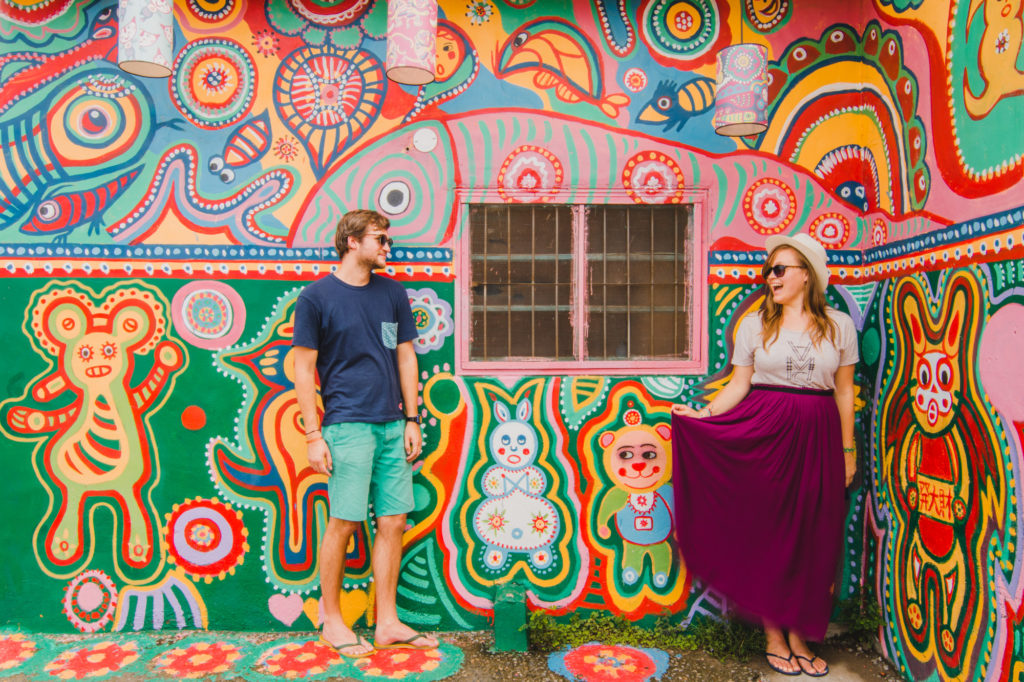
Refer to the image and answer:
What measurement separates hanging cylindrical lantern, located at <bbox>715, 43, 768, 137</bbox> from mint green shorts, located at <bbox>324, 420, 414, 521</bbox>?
256 cm

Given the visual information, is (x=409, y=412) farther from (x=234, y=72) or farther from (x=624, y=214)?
(x=234, y=72)

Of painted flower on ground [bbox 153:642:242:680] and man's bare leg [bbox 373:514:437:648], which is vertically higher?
man's bare leg [bbox 373:514:437:648]

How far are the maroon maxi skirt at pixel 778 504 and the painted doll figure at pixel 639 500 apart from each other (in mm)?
355

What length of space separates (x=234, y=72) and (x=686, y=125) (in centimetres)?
276

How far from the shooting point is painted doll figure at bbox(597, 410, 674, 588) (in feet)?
13.3

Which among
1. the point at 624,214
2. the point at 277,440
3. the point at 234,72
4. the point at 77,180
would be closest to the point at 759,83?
the point at 624,214

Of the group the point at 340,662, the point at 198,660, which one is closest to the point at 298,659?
the point at 340,662

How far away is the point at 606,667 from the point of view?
3.63 meters

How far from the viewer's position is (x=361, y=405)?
3.72 metres

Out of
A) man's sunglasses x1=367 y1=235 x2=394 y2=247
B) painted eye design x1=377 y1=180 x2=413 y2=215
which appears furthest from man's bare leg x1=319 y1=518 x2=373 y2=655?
painted eye design x1=377 y1=180 x2=413 y2=215

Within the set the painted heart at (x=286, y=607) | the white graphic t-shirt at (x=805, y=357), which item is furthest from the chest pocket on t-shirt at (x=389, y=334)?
the white graphic t-shirt at (x=805, y=357)

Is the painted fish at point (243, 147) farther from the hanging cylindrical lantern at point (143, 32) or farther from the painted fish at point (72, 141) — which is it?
the hanging cylindrical lantern at point (143, 32)

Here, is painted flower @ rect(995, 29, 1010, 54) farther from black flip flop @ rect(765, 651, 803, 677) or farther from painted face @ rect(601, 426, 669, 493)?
black flip flop @ rect(765, 651, 803, 677)

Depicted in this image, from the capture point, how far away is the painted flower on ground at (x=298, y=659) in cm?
356
